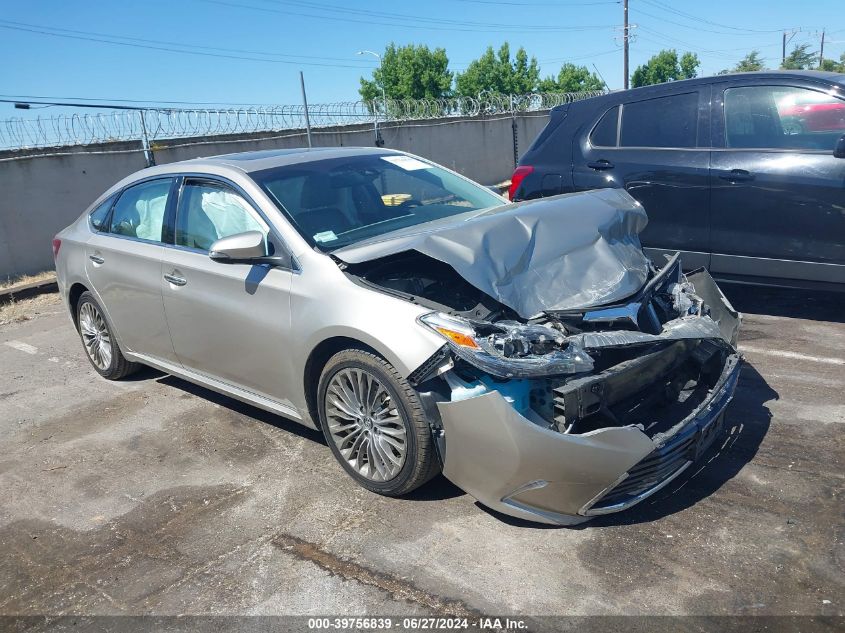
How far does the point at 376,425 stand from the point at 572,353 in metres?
1.03

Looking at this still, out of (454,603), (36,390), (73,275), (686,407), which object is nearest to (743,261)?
(686,407)

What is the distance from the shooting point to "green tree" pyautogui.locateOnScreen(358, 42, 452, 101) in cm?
7219

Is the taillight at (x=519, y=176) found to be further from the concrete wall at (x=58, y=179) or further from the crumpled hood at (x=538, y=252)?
the concrete wall at (x=58, y=179)

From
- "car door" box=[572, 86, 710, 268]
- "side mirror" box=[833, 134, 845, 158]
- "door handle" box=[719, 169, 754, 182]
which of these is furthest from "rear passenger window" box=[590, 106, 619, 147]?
"side mirror" box=[833, 134, 845, 158]

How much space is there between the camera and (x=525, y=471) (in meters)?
3.06

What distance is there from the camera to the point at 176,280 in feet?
15.1

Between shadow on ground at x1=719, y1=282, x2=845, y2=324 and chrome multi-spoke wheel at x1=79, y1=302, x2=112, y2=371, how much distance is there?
17.0ft

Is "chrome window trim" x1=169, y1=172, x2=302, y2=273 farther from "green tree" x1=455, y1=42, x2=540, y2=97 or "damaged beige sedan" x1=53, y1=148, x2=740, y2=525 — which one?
"green tree" x1=455, y1=42, x2=540, y2=97

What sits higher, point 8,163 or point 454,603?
point 8,163

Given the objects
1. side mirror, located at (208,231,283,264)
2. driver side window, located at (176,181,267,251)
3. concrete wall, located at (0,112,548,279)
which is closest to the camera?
side mirror, located at (208,231,283,264)

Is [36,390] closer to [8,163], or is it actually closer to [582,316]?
[582,316]

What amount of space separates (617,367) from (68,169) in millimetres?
10253

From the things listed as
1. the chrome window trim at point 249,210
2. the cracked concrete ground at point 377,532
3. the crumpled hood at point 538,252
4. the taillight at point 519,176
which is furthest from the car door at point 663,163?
the chrome window trim at point 249,210

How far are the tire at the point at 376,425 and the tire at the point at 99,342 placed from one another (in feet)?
8.46
